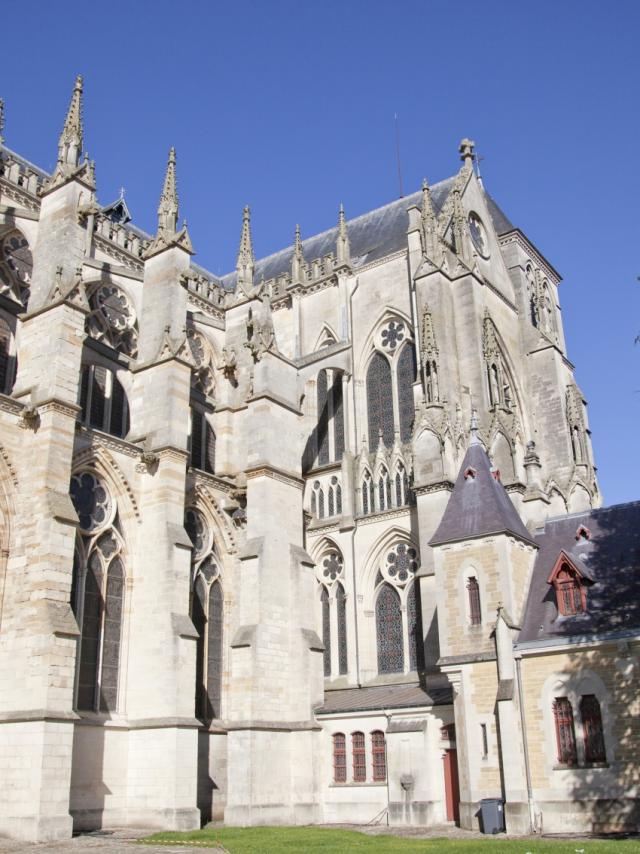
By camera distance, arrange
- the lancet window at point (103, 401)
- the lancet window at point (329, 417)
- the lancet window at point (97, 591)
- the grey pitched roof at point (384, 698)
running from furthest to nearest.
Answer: the lancet window at point (329, 417)
the lancet window at point (103, 401)
the grey pitched roof at point (384, 698)
the lancet window at point (97, 591)

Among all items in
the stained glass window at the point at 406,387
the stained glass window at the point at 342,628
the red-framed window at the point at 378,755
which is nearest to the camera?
the red-framed window at the point at 378,755

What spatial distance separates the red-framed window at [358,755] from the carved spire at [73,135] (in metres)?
16.6

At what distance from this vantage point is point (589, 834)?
17328 millimetres

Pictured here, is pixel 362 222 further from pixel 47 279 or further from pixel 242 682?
pixel 242 682

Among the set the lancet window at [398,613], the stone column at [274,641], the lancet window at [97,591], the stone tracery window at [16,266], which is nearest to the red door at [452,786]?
the stone column at [274,641]

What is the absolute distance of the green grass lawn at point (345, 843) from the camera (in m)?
13.8

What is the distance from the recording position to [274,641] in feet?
76.5

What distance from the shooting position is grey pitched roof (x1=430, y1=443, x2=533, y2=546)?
21.5m

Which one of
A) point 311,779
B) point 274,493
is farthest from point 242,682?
point 274,493

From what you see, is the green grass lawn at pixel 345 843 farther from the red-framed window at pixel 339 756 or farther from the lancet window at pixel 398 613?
the lancet window at pixel 398 613

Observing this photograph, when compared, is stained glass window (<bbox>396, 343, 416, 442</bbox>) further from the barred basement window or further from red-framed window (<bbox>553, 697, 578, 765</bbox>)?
red-framed window (<bbox>553, 697, 578, 765</bbox>)

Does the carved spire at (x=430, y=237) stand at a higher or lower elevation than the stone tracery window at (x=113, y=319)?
higher

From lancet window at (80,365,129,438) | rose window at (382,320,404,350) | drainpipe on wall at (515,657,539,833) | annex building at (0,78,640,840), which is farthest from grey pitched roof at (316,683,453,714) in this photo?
rose window at (382,320,404,350)

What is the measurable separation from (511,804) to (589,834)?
171cm
